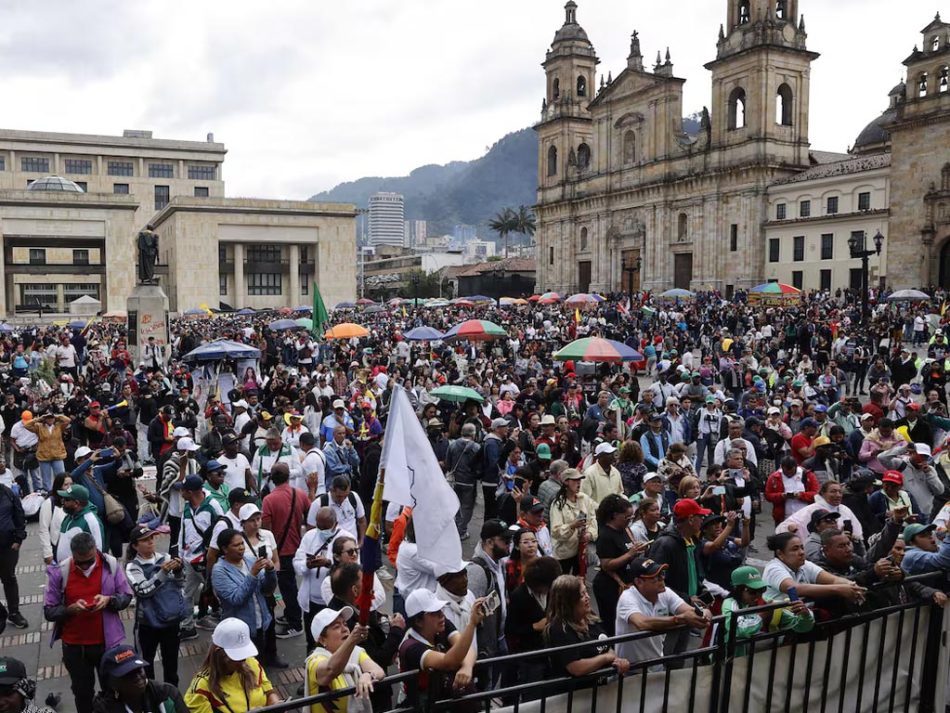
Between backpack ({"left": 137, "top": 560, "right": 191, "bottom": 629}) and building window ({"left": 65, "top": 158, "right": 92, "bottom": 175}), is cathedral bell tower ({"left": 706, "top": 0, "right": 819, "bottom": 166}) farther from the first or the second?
building window ({"left": 65, "top": 158, "right": 92, "bottom": 175})

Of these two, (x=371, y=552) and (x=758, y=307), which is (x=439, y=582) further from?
(x=758, y=307)

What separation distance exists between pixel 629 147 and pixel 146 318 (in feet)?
147

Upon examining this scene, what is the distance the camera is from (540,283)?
69.6m

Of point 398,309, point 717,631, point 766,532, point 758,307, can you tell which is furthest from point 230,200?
point 717,631

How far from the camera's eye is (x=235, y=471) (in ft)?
27.6

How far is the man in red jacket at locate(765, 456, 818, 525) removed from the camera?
8.09 meters

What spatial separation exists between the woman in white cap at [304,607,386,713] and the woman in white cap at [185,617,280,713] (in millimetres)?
349

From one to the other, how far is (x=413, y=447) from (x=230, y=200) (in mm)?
66391

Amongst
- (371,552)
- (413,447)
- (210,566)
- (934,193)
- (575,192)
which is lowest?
(210,566)

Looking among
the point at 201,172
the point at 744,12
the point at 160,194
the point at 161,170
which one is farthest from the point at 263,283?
the point at 744,12

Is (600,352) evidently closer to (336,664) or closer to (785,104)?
(336,664)

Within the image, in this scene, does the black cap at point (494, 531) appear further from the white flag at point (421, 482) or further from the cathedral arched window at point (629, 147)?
the cathedral arched window at point (629, 147)

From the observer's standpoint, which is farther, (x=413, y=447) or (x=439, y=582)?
(x=439, y=582)

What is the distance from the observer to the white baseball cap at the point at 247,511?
6.11 metres
